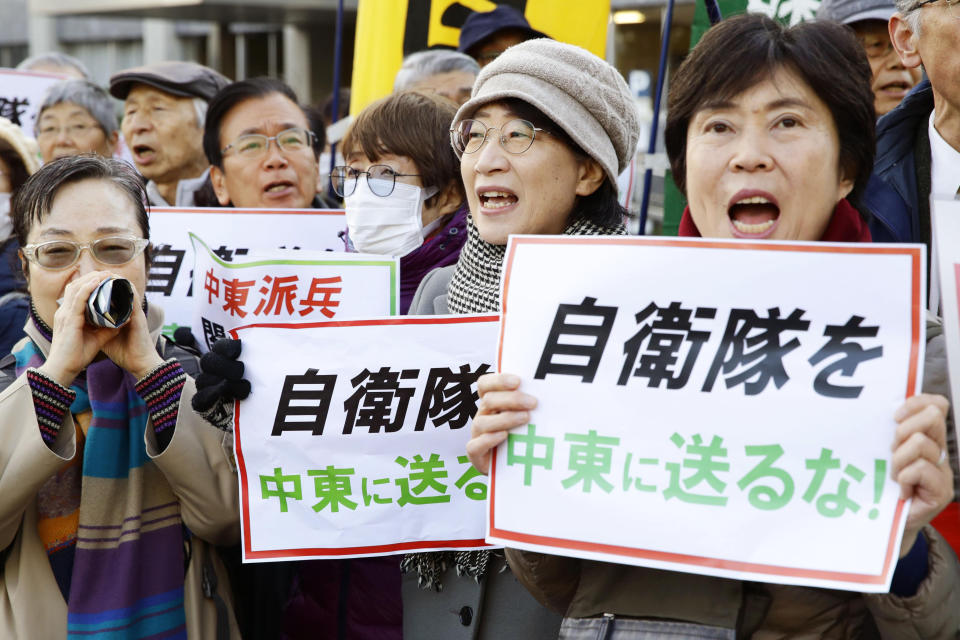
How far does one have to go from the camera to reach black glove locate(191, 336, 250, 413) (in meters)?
2.74

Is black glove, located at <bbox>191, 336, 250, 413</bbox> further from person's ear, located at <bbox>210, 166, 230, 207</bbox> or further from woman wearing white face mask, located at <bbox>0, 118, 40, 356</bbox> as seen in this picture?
person's ear, located at <bbox>210, 166, 230, 207</bbox>

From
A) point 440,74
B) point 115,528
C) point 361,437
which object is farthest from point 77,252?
point 440,74

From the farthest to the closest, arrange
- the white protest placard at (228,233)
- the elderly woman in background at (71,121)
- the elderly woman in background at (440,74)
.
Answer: the elderly woman in background at (71,121)
the elderly woman in background at (440,74)
the white protest placard at (228,233)

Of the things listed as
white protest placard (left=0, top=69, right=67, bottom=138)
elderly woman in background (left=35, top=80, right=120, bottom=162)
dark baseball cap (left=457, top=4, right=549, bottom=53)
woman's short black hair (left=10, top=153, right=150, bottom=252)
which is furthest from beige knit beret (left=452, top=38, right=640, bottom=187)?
→ white protest placard (left=0, top=69, right=67, bottom=138)

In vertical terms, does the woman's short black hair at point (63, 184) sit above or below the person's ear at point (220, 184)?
above

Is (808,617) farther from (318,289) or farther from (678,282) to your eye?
(318,289)

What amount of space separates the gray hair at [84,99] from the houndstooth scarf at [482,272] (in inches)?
168

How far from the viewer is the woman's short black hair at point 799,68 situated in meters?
2.29

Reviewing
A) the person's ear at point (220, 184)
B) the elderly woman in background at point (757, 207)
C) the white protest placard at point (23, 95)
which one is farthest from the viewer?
the white protest placard at point (23, 95)

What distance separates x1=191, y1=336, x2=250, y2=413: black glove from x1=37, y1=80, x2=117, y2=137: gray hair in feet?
14.2

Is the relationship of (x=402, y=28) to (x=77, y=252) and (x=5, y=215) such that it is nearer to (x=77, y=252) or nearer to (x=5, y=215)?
(x=5, y=215)

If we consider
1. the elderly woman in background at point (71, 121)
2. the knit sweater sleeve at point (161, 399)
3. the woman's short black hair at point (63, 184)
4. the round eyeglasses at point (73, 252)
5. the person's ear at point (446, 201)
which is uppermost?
the woman's short black hair at point (63, 184)

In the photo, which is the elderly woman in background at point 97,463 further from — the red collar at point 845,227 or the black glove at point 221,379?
the red collar at point 845,227

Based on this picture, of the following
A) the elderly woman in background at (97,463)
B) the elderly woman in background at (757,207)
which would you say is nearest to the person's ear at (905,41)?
the elderly woman in background at (757,207)
